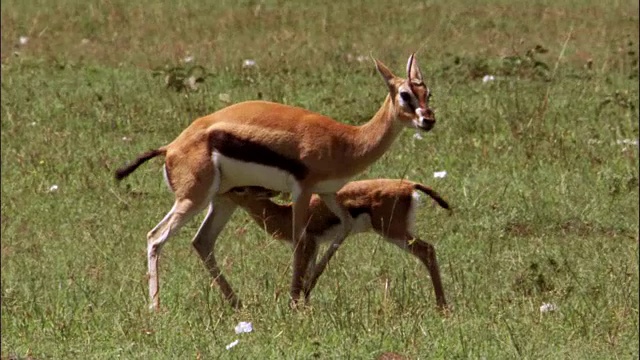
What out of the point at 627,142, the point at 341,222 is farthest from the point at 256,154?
the point at 627,142

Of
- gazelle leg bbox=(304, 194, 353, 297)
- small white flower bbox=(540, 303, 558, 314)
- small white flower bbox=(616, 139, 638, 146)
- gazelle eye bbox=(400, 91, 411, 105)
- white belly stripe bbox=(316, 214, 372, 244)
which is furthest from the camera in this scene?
small white flower bbox=(616, 139, 638, 146)

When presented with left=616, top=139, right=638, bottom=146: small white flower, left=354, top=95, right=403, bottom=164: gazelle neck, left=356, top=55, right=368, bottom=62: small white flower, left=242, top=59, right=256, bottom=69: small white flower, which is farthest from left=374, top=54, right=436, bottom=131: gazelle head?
left=356, top=55, right=368, bottom=62: small white flower

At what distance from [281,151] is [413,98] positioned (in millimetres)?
740

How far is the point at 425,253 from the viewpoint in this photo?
26.1 feet

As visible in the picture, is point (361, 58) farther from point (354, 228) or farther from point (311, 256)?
→ point (311, 256)

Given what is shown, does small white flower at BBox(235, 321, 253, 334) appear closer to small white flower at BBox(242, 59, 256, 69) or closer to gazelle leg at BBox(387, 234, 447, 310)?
gazelle leg at BBox(387, 234, 447, 310)

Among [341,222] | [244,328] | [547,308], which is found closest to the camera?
[244,328]

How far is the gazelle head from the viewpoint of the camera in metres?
7.33

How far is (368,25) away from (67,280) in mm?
7981

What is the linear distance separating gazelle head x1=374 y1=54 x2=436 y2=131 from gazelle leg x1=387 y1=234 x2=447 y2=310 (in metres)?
0.67

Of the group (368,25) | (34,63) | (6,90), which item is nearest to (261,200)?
(6,90)

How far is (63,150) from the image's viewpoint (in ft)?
36.0

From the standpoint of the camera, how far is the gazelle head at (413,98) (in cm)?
733

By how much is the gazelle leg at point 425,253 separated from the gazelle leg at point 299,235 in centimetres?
55
